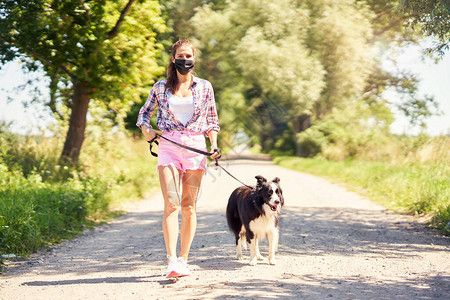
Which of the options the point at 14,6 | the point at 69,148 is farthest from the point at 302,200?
the point at 14,6

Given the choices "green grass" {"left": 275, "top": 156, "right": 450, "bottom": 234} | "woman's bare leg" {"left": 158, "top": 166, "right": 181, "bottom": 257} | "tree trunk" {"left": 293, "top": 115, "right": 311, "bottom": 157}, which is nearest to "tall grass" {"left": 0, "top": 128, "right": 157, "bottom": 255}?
"woman's bare leg" {"left": 158, "top": 166, "right": 181, "bottom": 257}

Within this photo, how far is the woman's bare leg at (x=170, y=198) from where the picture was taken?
4656mm

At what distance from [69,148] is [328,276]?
980 cm

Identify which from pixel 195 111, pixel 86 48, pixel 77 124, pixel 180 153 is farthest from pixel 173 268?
pixel 77 124

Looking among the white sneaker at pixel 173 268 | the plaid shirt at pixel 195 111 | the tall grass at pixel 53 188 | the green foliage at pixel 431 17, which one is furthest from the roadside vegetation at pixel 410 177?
the tall grass at pixel 53 188

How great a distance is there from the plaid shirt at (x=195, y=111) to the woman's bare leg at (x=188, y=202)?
1.56ft

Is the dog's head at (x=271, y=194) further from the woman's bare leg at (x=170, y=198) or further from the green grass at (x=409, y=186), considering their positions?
the green grass at (x=409, y=186)

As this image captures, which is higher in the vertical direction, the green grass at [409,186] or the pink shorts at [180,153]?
the pink shorts at [180,153]

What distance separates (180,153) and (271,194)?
1210 mm

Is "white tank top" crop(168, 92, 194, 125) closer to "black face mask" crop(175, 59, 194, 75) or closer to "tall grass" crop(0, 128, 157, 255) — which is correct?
"black face mask" crop(175, 59, 194, 75)

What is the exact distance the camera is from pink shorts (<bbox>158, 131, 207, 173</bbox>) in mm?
4715

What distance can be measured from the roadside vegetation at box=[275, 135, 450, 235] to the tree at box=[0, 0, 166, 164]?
7.38m

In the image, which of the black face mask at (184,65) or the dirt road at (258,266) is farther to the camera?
the black face mask at (184,65)

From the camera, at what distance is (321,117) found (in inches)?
1179
